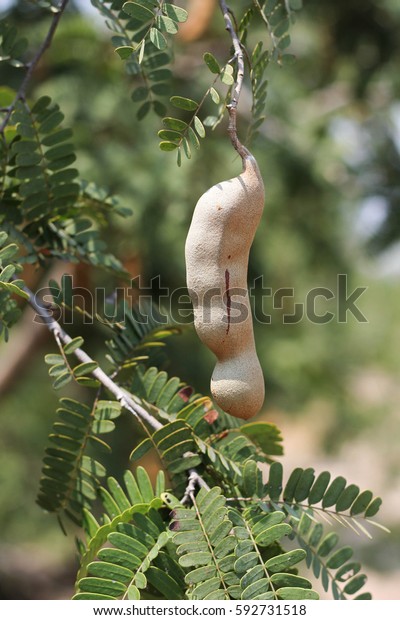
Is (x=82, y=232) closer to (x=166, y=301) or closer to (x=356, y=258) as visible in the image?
(x=166, y=301)

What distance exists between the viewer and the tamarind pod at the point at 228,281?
0.47 metres

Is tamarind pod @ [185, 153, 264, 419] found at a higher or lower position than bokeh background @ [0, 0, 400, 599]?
lower

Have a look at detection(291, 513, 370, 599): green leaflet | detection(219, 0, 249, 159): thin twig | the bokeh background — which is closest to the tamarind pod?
detection(219, 0, 249, 159): thin twig

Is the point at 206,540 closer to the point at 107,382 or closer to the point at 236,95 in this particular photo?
the point at 107,382

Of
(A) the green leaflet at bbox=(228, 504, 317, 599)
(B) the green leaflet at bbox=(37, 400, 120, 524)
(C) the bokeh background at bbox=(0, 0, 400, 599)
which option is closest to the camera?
(A) the green leaflet at bbox=(228, 504, 317, 599)

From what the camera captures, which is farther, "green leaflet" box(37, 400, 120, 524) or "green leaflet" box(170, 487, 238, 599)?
"green leaflet" box(37, 400, 120, 524)

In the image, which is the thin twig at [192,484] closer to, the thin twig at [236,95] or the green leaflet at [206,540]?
the green leaflet at [206,540]

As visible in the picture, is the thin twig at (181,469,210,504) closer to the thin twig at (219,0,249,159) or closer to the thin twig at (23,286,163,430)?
the thin twig at (23,286,163,430)

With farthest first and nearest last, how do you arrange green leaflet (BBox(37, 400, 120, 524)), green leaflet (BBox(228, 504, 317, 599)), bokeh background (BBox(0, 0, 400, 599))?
bokeh background (BBox(0, 0, 400, 599)) → green leaflet (BBox(37, 400, 120, 524)) → green leaflet (BBox(228, 504, 317, 599))

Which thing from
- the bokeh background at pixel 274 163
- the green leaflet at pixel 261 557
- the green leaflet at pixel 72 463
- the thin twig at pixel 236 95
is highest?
the bokeh background at pixel 274 163

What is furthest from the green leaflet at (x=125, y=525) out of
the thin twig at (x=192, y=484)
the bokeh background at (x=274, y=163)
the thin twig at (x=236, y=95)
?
the bokeh background at (x=274, y=163)

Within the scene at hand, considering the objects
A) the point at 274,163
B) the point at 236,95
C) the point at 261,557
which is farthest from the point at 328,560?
the point at 274,163

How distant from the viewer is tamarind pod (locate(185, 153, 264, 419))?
473 mm

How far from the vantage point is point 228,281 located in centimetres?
47
